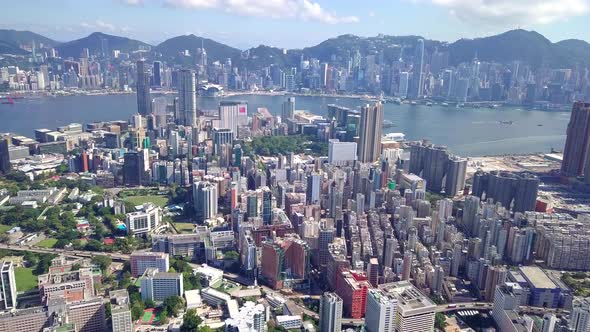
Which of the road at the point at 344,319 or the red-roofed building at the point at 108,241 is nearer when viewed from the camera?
the road at the point at 344,319

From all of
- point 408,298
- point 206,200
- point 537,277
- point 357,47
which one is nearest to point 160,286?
point 206,200

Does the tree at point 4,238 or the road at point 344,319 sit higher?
the tree at point 4,238

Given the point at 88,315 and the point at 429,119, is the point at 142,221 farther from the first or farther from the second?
the point at 429,119

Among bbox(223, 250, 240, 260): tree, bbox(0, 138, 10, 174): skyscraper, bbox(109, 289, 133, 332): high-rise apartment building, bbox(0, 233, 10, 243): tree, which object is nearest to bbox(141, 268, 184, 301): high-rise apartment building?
bbox(109, 289, 133, 332): high-rise apartment building

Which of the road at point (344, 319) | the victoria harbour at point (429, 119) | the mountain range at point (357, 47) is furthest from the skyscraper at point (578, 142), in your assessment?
the mountain range at point (357, 47)

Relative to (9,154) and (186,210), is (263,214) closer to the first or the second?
(186,210)

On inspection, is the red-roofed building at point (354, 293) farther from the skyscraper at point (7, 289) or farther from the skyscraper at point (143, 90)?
the skyscraper at point (143, 90)

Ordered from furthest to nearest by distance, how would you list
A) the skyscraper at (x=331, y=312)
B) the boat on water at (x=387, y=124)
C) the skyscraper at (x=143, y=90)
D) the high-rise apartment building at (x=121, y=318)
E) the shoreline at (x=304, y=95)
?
the shoreline at (x=304, y=95), the boat on water at (x=387, y=124), the skyscraper at (x=143, y=90), the skyscraper at (x=331, y=312), the high-rise apartment building at (x=121, y=318)

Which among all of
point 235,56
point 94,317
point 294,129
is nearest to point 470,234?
point 94,317
